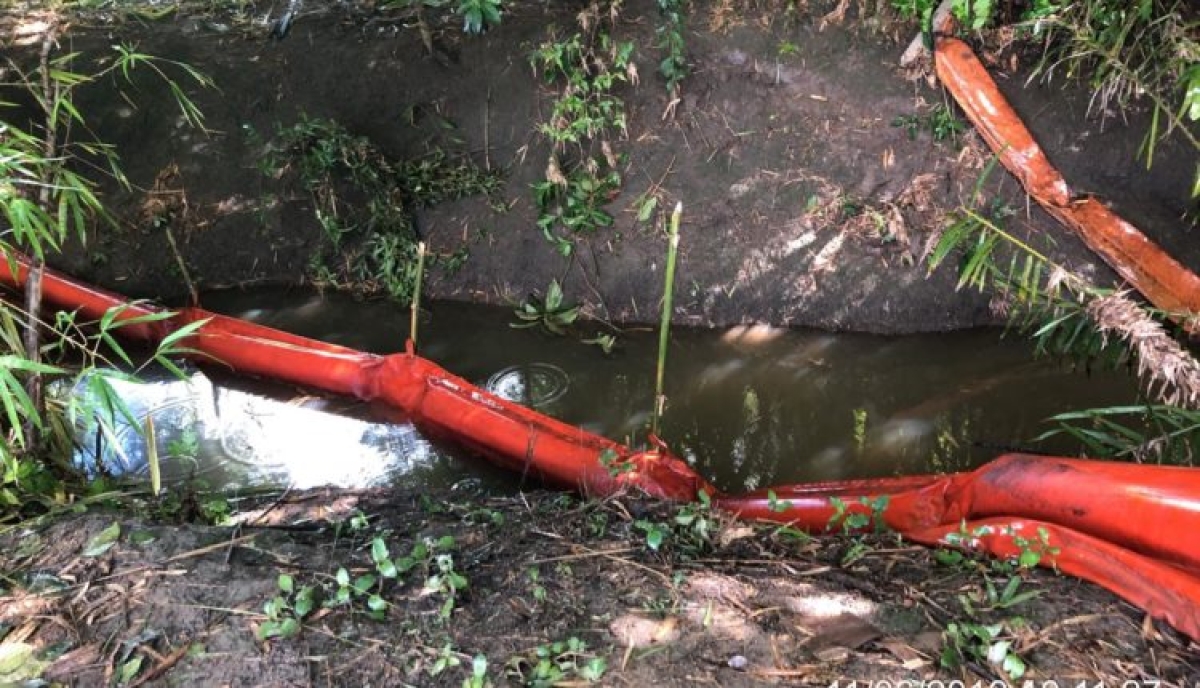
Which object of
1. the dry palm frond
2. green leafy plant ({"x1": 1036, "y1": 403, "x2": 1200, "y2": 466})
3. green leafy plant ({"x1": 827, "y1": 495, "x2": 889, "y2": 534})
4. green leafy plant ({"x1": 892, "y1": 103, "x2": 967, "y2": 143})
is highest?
green leafy plant ({"x1": 892, "y1": 103, "x2": 967, "y2": 143})

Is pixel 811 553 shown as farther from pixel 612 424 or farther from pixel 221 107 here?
pixel 221 107

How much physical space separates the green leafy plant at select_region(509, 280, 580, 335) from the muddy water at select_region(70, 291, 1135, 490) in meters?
0.07

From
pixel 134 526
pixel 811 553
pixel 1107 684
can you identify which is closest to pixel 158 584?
pixel 134 526

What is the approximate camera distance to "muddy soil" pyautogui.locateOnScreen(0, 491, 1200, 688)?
5.72ft

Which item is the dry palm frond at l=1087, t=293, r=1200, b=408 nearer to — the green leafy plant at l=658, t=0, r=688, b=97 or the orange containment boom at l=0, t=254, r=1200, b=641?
the orange containment boom at l=0, t=254, r=1200, b=641

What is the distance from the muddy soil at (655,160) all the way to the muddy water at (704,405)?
26cm

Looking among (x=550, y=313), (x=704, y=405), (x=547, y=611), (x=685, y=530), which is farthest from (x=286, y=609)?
(x=550, y=313)

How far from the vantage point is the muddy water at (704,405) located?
3.45 meters

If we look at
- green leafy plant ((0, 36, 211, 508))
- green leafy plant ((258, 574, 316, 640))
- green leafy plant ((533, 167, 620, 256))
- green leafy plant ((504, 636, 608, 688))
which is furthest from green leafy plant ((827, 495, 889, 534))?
green leafy plant ((533, 167, 620, 256))

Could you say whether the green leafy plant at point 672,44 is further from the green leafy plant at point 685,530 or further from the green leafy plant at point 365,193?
the green leafy plant at point 685,530

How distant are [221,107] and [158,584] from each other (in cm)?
362

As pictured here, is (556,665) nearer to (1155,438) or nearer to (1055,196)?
(1155,438)

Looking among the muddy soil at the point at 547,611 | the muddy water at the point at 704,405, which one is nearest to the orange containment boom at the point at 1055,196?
the muddy water at the point at 704,405

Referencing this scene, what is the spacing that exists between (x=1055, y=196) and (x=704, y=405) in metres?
2.05
